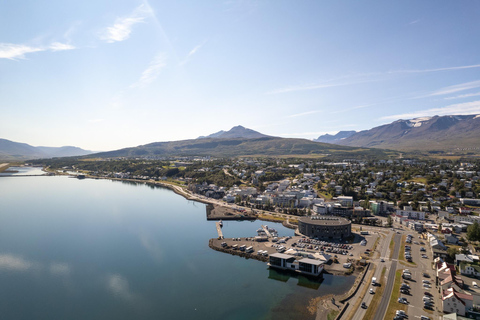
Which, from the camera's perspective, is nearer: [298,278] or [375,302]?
[375,302]

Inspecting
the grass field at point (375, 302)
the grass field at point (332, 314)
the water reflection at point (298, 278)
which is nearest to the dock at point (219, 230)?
the water reflection at point (298, 278)

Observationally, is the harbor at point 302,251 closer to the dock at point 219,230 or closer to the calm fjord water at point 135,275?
the dock at point 219,230

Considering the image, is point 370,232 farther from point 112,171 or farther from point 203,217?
point 112,171

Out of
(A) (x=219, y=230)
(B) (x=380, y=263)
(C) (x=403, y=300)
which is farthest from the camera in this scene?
(A) (x=219, y=230)

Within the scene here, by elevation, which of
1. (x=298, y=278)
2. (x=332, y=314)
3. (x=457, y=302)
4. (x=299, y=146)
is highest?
(x=299, y=146)

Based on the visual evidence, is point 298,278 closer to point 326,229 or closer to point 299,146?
point 326,229

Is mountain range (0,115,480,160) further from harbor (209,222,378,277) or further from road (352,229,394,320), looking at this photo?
harbor (209,222,378,277)

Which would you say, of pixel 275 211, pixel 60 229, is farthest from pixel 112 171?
pixel 275 211

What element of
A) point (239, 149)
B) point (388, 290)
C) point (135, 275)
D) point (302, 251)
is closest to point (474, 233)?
point (388, 290)

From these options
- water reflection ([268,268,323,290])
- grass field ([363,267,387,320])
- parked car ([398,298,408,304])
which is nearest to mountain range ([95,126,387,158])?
water reflection ([268,268,323,290])
